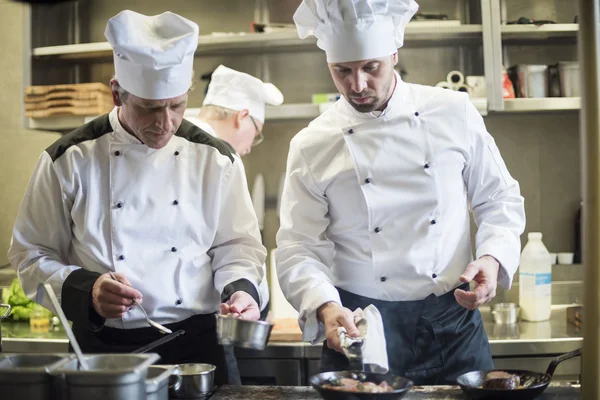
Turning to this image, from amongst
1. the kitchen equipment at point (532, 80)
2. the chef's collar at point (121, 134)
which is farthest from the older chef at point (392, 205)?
the kitchen equipment at point (532, 80)

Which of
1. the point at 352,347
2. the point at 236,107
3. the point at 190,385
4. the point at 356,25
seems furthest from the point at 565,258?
the point at 190,385

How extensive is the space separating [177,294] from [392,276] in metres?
0.62

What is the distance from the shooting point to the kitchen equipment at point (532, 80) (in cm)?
363

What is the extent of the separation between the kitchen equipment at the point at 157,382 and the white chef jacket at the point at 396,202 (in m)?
0.57

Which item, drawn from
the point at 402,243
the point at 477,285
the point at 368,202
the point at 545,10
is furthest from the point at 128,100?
the point at 545,10

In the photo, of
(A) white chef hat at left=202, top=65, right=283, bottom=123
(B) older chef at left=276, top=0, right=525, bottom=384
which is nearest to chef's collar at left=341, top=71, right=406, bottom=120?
(B) older chef at left=276, top=0, right=525, bottom=384

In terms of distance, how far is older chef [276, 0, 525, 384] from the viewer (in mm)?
2148

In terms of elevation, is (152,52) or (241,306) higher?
(152,52)

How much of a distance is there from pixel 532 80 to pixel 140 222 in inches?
86.0

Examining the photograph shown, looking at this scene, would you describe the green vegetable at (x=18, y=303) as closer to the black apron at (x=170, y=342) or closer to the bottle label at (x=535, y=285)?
the black apron at (x=170, y=342)

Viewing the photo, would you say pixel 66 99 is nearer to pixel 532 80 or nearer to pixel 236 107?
pixel 236 107

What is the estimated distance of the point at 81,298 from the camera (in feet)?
6.87

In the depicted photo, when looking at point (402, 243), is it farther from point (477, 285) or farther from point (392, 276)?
point (477, 285)

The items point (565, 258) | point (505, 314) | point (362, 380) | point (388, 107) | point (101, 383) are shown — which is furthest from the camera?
point (565, 258)
